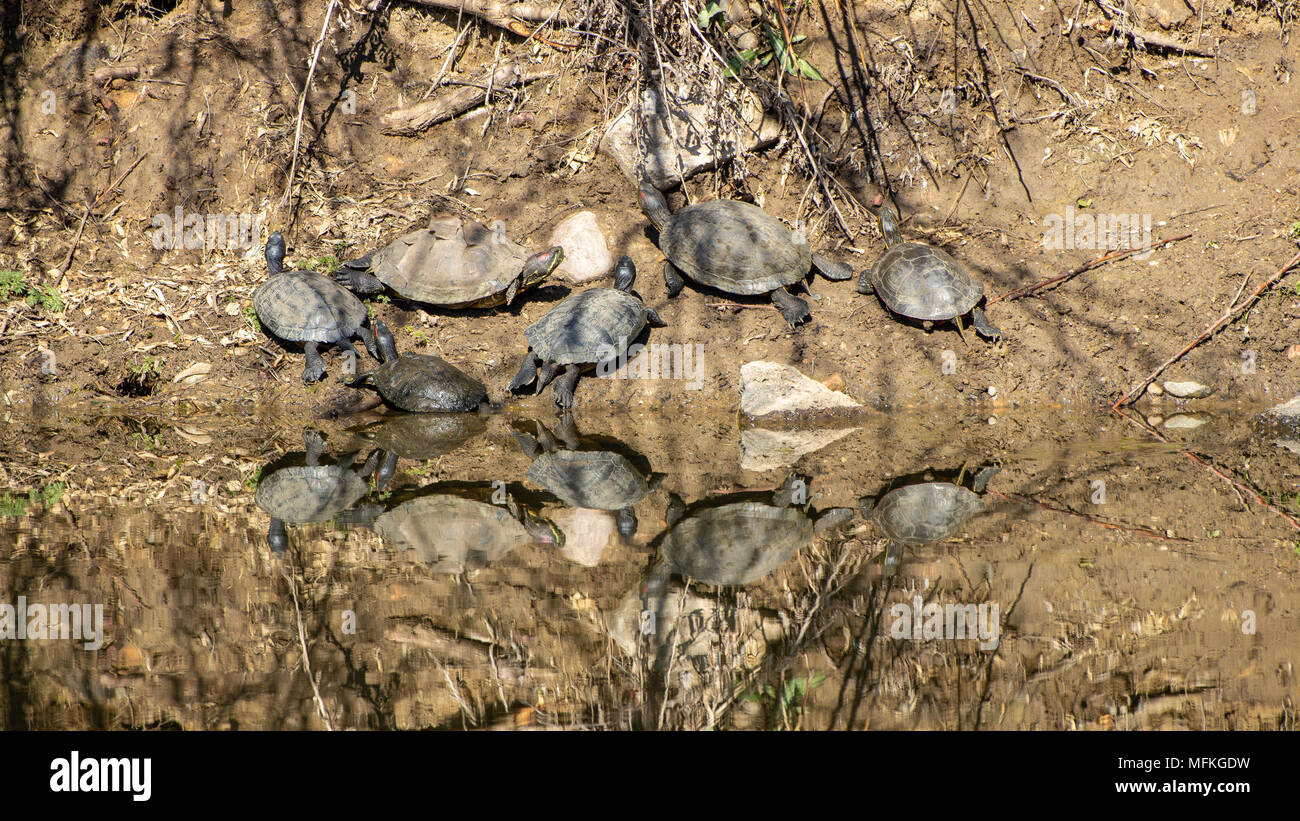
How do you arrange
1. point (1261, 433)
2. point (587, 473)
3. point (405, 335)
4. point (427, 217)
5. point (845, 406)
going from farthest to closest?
point (427, 217) → point (405, 335) → point (845, 406) → point (1261, 433) → point (587, 473)

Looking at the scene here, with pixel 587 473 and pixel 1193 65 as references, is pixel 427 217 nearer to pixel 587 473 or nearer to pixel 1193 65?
pixel 587 473

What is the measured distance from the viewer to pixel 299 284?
6.74m

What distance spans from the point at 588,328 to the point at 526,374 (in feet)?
1.88

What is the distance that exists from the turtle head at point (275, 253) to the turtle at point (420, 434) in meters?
1.81

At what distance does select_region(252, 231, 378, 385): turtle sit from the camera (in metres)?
6.61

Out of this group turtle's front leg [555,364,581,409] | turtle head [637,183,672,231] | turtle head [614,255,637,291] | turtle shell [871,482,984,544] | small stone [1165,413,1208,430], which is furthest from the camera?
turtle head [637,183,672,231]

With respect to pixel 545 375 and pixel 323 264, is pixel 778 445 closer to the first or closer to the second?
pixel 545 375

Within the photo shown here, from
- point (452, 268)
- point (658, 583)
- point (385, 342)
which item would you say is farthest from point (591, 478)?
point (452, 268)

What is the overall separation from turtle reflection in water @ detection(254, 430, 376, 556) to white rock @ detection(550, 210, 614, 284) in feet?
8.71

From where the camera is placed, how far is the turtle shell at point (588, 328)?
21.2ft

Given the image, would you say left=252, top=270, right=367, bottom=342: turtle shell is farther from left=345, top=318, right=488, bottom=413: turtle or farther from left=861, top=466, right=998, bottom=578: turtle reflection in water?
left=861, top=466, right=998, bottom=578: turtle reflection in water

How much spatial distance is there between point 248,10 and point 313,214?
84.0 inches

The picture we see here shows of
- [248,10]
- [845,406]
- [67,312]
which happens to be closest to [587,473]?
[845,406]

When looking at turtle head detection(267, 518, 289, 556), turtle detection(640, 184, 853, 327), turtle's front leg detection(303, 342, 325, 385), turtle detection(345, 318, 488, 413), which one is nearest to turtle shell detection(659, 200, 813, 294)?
turtle detection(640, 184, 853, 327)
